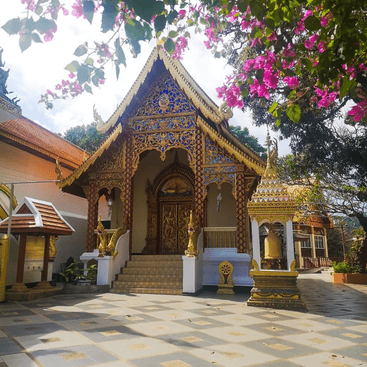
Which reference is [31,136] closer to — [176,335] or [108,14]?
[176,335]

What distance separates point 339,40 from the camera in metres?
1.85

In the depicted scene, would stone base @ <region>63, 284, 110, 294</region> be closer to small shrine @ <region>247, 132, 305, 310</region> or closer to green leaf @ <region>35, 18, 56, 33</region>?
small shrine @ <region>247, 132, 305, 310</region>

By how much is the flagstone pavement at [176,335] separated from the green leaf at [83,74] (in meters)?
2.12

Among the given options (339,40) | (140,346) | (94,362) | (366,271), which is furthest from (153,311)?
(366,271)

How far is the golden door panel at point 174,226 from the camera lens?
11117mm

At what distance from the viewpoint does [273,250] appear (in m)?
6.40

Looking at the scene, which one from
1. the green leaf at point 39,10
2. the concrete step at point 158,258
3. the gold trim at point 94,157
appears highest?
the gold trim at point 94,157

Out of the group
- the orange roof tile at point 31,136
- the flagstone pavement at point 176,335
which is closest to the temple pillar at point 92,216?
the orange roof tile at point 31,136

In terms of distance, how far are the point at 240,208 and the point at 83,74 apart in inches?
282

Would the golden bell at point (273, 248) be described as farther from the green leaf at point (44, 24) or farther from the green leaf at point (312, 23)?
the green leaf at point (44, 24)

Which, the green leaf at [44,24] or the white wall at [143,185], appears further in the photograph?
the white wall at [143,185]

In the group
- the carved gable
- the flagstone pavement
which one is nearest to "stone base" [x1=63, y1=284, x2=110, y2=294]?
the flagstone pavement

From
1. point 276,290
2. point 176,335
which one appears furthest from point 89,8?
point 276,290

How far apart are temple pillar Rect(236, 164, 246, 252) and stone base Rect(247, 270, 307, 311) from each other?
8.21 feet
